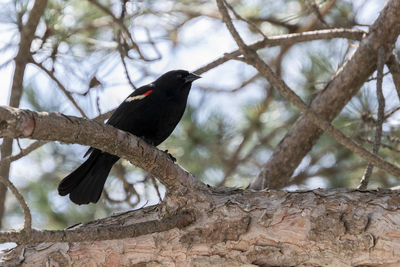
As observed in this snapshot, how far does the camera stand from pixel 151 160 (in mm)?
2809

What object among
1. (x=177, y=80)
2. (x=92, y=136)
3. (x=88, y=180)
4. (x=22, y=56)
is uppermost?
(x=22, y=56)

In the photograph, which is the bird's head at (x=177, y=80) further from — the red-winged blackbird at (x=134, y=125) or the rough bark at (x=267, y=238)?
the rough bark at (x=267, y=238)

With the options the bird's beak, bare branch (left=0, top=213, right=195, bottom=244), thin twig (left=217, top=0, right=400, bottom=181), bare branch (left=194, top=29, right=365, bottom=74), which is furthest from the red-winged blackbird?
bare branch (left=0, top=213, right=195, bottom=244)

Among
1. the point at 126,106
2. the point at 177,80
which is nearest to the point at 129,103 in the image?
the point at 126,106

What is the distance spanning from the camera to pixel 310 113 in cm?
332

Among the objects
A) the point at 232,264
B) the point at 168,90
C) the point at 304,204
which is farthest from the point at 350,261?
the point at 168,90

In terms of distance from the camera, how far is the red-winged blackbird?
3635mm

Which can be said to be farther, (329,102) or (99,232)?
(329,102)

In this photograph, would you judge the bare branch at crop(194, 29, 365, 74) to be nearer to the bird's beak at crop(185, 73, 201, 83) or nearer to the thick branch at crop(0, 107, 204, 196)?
the bird's beak at crop(185, 73, 201, 83)

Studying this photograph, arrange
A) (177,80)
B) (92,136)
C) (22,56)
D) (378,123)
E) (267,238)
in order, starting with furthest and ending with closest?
1. (177,80)
2. (22,56)
3. (378,123)
4. (267,238)
5. (92,136)

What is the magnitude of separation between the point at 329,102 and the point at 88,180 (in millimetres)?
1880

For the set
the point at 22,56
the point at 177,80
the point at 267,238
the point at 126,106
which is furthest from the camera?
the point at 177,80

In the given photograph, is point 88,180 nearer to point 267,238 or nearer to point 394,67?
point 267,238

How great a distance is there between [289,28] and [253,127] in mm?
1079
